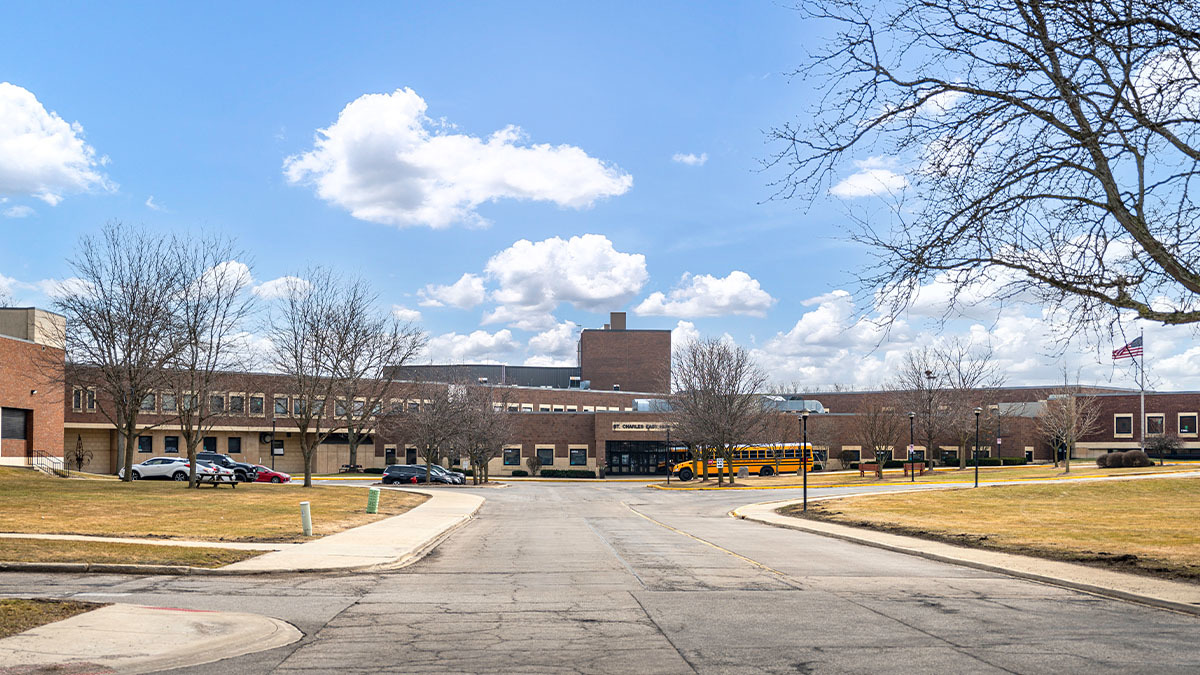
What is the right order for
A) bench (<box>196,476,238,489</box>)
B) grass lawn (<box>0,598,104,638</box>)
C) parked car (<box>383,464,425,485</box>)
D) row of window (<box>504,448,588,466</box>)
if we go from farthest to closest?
row of window (<box>504,448,588,466</box>) → parked car (<box>383,464,425,485</box>) → bench (<box>196,476,238,489</box>) → grass lawn (<box>0,598,104,638</box>)

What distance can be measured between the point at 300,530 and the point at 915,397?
188ft

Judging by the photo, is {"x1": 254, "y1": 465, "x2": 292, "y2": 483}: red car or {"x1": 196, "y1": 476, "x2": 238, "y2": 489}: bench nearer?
{"x1": 196, "y1": 476, "x2": 238, "y2": 489}: bench

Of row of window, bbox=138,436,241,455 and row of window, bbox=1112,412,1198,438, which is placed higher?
row of window, bbox=1112,412,1198,438

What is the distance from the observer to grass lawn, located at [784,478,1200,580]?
64.4ft

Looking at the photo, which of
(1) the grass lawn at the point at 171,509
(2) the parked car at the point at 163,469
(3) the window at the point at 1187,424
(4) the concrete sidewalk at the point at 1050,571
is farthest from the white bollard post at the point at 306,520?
(3) the window at the point at 1187,424

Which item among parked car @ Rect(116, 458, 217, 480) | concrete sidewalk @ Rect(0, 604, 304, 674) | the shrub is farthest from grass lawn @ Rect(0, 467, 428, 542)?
the shrub

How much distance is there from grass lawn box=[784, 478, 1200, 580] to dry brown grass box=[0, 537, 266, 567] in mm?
16176

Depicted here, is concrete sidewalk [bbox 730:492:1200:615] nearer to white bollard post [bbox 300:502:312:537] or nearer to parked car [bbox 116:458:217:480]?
white bollard post [bbox 300:502:312:537]

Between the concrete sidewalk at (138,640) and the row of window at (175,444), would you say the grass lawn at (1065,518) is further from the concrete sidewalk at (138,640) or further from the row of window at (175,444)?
the row of window at (175,444)

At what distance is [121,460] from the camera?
232 feet

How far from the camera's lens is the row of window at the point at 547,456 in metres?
89.1

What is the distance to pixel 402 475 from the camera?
6375cm

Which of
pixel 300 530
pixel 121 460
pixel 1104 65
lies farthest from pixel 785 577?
pixel 121 460

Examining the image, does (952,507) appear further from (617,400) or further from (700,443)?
(617,400)
